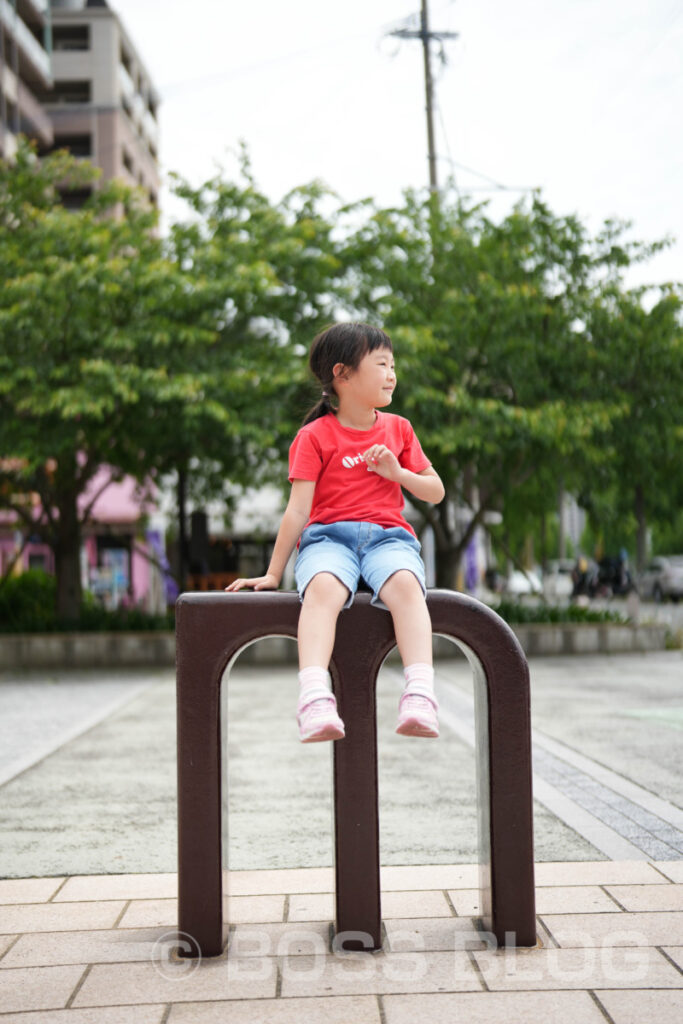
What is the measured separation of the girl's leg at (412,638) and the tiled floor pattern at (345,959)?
2.48 feet

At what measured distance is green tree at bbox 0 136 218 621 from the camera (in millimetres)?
13797

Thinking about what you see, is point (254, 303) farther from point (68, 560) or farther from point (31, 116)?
point (31, 116)

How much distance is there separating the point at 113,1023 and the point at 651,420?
588 inches

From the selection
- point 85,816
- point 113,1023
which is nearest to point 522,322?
point 85,816

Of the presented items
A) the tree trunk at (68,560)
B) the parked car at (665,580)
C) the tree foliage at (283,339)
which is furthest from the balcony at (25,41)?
the parked car at (665,580)

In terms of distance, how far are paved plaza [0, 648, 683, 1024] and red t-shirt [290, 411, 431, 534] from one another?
141 centimetres

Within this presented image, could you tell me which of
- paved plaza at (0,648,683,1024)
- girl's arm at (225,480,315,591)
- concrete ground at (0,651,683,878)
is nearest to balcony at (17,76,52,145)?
concrete ground at (0,651,683,878)

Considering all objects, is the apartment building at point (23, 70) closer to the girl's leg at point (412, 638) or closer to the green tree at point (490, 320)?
the green tree at point (490, 320)

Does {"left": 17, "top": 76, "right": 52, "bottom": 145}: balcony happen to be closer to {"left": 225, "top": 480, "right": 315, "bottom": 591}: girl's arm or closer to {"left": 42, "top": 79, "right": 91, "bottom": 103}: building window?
{"left": 42, "top": 79, "right": 91, "bottom": 103}: building window

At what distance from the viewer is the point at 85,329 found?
14.2 m

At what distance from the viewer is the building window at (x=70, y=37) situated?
172 feet

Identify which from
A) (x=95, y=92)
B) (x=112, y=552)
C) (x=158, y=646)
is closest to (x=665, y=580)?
(x=112, y=552)

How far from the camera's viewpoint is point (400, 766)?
7.27 m

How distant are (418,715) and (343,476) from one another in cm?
92
